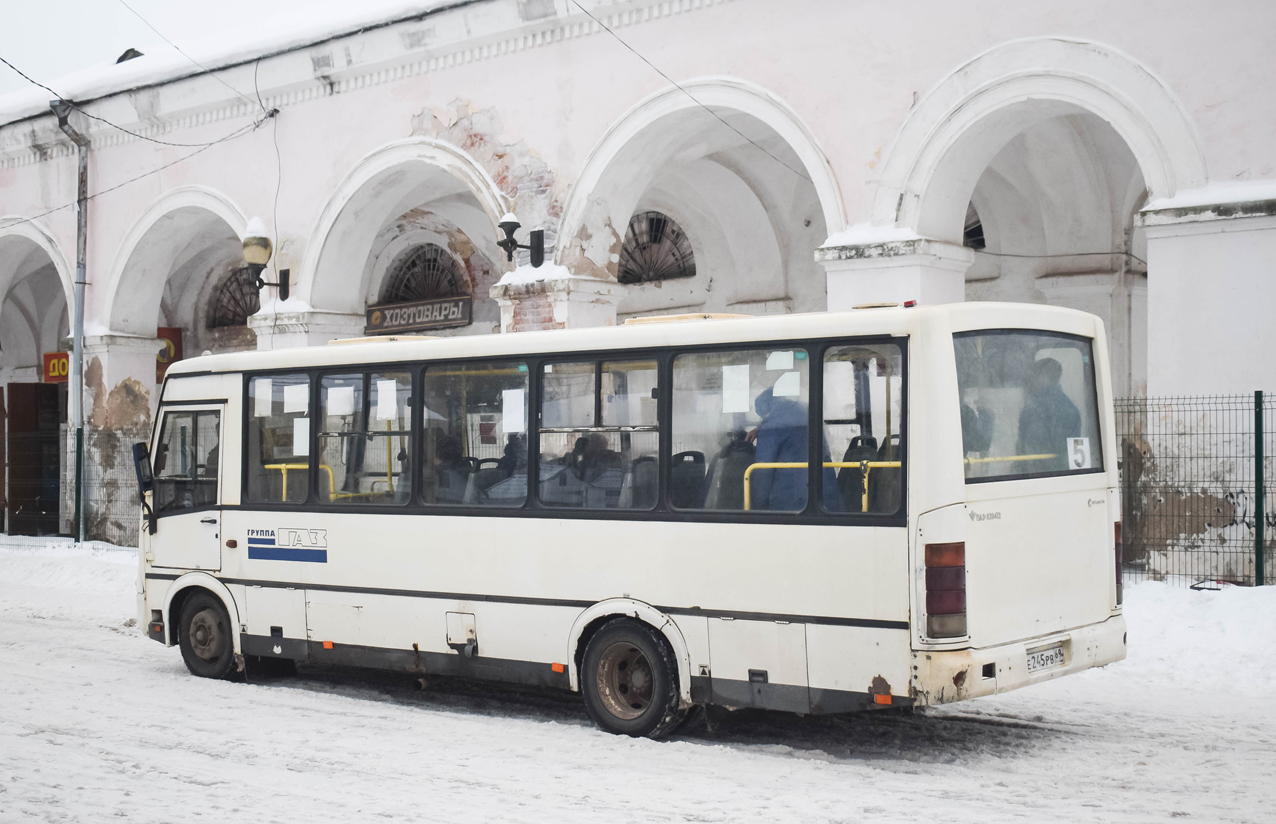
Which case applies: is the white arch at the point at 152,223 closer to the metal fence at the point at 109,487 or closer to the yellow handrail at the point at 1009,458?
the metal fence at the point at 109,487

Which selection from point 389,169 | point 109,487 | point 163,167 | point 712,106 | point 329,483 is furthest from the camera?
point 109,487

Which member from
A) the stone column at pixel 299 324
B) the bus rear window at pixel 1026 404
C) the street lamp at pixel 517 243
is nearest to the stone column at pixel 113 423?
the stone column at pixel 299 324

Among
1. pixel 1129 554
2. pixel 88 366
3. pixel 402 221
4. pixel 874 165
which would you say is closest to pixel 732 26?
pixel 874 165

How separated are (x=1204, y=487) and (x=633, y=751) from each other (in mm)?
5840

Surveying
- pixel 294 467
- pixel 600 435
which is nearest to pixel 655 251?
pixel 294 467

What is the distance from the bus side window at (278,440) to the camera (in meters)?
8.78

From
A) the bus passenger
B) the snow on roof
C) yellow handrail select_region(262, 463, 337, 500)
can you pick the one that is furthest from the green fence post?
the snow on roof

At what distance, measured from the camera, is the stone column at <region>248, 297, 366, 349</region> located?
16.3 meters

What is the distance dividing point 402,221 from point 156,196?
426 cm

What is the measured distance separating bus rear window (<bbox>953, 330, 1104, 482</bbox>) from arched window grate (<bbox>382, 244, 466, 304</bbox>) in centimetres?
1551

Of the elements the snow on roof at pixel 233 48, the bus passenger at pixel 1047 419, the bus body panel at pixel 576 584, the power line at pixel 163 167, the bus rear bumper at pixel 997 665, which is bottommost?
the bus rear bumper at pixel 997 665

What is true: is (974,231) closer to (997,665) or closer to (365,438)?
(365,438)

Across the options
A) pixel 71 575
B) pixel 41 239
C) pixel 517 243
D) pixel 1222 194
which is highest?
pixel 41 239

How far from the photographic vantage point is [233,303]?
972 inches
